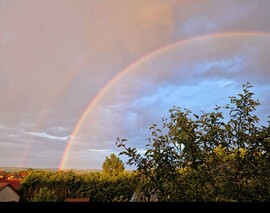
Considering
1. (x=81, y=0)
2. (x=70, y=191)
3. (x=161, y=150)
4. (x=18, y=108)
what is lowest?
(x=70, y=191)

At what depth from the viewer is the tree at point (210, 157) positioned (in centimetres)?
217

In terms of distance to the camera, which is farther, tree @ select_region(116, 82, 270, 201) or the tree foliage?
the tree foliage

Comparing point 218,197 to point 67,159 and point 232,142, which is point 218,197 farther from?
point 67,159

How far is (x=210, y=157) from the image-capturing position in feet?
7.52

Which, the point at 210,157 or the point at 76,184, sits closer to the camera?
the point at 210,157

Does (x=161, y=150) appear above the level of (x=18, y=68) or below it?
below

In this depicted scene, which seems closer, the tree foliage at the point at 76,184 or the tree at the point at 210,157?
the tree at the point at 210,157

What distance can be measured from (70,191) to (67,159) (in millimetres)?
4162

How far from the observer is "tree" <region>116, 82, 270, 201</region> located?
2174 mm

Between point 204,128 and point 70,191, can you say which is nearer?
point 204,128

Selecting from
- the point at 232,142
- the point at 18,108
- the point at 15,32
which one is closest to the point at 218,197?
the point at 232,142

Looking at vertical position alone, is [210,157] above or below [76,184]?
above


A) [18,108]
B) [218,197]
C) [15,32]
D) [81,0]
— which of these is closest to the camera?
[218,197]

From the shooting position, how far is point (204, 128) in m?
2.38
